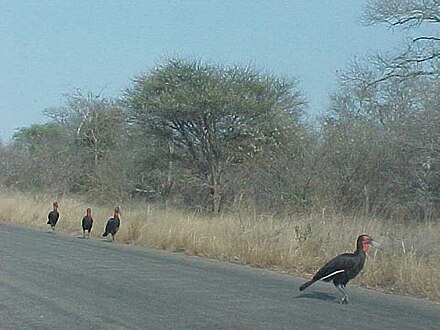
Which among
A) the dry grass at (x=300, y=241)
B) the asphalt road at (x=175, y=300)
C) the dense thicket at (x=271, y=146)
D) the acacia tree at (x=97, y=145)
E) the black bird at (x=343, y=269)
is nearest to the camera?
the asphalt road at (x=175, y=300)

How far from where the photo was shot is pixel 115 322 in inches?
364

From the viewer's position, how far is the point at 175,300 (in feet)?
36.5

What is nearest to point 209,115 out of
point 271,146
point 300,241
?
point 271,146

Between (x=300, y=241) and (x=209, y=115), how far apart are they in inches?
524

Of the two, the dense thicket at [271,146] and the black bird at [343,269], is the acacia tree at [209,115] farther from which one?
the black bird at [343,269]

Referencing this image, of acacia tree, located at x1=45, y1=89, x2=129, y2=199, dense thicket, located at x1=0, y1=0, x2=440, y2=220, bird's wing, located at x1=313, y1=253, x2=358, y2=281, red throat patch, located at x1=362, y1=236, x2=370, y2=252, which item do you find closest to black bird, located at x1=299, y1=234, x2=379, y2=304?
bird's wing, located at x1=313, y1=253, x2=358, y2=281

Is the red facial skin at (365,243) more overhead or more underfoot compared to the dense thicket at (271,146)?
more underfoot

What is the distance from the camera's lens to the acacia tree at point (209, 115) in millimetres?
29188

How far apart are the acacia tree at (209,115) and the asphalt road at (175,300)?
12771 millimetres

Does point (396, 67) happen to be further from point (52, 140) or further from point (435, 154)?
point (52, 140)

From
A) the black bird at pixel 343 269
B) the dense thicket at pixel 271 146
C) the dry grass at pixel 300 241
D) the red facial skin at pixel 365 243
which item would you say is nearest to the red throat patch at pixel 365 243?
the red facial skin at pixel 365 243

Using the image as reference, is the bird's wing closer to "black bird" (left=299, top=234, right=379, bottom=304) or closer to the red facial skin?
"black bird" (left=299, top=234, right=379, bottom=304)

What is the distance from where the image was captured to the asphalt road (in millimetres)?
9383

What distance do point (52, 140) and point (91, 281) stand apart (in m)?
37.0
